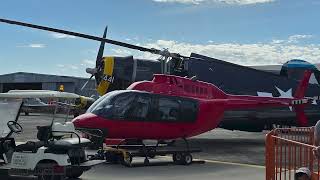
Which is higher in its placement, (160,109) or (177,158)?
(160,109)

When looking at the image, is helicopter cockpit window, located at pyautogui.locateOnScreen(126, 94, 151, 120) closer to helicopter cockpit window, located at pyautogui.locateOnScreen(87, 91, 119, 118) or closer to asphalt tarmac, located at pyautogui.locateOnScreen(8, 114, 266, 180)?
helicopter cockpit window, located at pyautogui.locateOnScreen(87, 91, 119, 118)

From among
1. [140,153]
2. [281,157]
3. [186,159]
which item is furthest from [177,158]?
[281,157]

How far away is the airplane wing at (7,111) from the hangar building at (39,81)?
5345 centimetres

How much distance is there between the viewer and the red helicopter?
13.4 m

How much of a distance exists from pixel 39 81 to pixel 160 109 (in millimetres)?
59362

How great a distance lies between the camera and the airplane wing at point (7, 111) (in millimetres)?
9508

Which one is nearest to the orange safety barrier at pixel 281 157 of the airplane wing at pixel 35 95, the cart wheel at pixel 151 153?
the airplane wing at pixel 35 95

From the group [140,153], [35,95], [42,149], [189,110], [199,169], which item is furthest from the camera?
[189,110]

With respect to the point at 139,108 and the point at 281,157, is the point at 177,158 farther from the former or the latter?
the point at 281,157

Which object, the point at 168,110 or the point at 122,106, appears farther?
the point at 168,110

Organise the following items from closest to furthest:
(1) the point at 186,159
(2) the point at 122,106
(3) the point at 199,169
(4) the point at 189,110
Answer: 1. (3) the point at 199,169
2. (1) the point at 186,159
3. (2) the point at 122,106
4. (4) the point at 189,110

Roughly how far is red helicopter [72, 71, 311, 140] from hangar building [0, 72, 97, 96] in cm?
4863

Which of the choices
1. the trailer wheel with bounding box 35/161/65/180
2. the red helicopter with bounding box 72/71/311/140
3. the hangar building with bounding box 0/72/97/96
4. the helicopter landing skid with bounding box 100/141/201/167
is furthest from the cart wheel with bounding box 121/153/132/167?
the hangar building with bounding box 0/72/97/96

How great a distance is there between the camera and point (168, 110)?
1434cm
